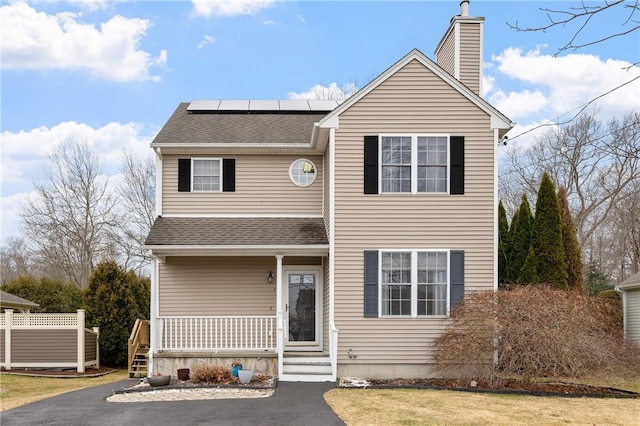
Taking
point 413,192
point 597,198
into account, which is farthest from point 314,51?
point 597,198

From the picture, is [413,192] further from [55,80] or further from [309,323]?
[55,80]

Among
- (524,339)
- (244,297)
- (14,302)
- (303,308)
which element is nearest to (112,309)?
(14,302)

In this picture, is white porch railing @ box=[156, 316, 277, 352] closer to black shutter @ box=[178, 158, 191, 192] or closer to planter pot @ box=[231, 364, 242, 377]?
planter pot @ box=[231, 364, 242, 377]

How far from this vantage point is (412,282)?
46.9 ft

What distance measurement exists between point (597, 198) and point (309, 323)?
1902cm

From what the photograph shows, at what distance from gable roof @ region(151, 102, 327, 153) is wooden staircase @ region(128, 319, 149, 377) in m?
4.96

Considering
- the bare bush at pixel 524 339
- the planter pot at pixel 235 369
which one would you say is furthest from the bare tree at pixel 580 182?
the planter pot at pixel 235 369

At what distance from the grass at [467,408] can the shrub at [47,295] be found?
14.6 metres

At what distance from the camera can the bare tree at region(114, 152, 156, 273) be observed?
3338 cm

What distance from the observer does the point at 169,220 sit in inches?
634

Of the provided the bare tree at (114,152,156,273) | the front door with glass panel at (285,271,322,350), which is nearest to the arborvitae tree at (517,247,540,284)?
the front door with glass panel at (285,271,322,350)

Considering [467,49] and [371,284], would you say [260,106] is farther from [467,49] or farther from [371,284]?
[371,284]

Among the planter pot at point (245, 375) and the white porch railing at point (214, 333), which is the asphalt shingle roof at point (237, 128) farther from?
the planter pot at point (245, 375)

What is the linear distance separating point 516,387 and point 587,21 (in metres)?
10.3
